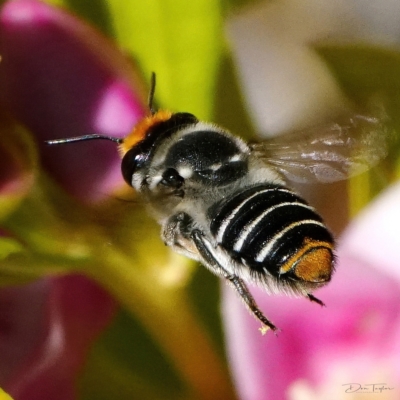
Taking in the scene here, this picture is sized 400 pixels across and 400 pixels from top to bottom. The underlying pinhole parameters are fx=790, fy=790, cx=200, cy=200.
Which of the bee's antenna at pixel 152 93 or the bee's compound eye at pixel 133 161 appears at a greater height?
the bee's compound eye at pixel 133 161

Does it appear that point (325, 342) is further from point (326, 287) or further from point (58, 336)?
point (58, 336)

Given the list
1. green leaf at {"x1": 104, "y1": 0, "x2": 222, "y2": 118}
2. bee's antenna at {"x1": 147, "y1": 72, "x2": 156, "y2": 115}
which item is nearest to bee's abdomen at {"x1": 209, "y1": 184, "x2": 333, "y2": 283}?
bee's antenna at {"x1": 147, "y1": 72, "x2": 156, "y2": 115}

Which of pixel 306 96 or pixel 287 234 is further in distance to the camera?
pixel 306 96

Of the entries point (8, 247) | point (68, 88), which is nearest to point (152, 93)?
point (68, 88)

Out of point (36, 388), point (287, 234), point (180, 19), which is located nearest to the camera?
point (287, 234)

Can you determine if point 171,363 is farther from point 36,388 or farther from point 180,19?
point 180,19

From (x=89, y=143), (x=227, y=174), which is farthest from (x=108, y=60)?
(x=227, y=174)

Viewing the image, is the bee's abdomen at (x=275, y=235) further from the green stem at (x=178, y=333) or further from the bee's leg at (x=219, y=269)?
the green stem at (x=178, y=333)

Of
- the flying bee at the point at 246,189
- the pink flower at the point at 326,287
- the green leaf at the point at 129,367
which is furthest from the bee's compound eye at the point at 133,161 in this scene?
the green leaf at the point at 129,367

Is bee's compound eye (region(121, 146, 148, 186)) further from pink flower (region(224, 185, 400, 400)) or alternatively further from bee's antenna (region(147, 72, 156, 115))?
pink flower (region(224, 185, 400, 400))
